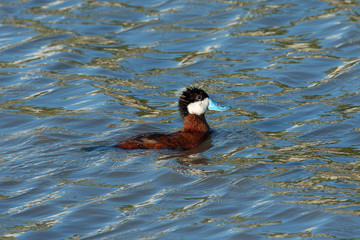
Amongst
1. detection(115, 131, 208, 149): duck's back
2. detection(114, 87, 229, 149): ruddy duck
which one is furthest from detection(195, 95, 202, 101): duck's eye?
detection(115, 131, 208, 149): duck's back

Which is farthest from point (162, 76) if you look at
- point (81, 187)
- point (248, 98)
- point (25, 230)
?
point (25, 230)

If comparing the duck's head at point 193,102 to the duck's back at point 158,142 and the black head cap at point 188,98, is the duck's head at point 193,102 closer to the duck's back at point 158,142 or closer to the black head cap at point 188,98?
the black head cap at point 188,98

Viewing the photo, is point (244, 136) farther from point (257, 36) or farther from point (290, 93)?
point (257, 36)

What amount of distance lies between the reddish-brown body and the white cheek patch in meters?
0.06

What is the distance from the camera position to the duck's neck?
10031 mm

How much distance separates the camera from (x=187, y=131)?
9.97m

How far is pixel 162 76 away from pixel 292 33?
9.12 feet

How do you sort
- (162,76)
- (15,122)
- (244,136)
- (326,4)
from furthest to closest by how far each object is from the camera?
1. (326,4)
2. (162,76)
3. (15,122)
4. (244,136)

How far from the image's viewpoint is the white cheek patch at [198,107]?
10.1 metres

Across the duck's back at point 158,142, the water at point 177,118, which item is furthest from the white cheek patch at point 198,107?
the duck's back at point 158,142

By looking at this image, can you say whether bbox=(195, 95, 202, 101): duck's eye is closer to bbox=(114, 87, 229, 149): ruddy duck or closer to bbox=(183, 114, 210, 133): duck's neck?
bbox=(114, 87, 229, 149): ruddy duck

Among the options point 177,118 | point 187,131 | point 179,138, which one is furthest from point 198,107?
point 177,118

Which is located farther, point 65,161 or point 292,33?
point 292,33

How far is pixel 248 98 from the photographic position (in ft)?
36.9
